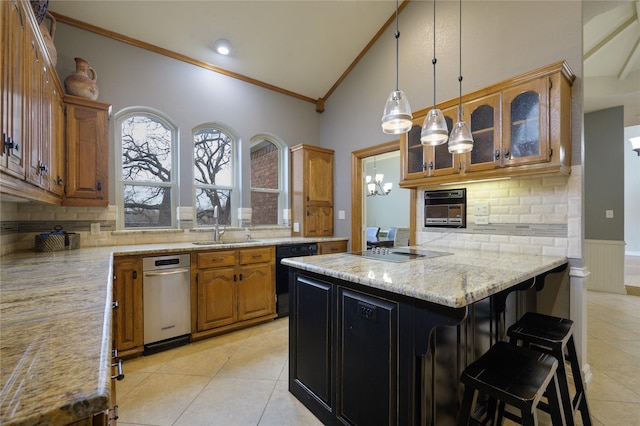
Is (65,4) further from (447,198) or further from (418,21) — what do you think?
(447,198)

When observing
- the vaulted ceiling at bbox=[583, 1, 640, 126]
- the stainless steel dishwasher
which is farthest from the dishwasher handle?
the vaulted ceiling at bbox=[583, 1, 640, 126]

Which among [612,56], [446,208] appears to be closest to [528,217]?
[446,208]

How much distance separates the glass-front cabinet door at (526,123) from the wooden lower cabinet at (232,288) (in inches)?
98.5

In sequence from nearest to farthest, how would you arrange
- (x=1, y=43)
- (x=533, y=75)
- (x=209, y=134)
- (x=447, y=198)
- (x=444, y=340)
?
(x=1, y=43) → (x=444, y=340) → (x=533, y=75) → (x=447, y=198) → (x=209, y=134)

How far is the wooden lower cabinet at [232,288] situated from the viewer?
281 cm

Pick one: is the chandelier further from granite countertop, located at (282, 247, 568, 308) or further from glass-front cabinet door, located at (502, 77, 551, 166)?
granite countertop, located at (282, 247, 568, 308)

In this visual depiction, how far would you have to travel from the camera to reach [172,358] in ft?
8.21

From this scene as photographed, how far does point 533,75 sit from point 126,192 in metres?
3.90

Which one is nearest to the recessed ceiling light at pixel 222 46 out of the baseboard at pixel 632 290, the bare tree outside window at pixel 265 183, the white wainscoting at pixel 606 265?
the bare tree outside window at pixel 265 183

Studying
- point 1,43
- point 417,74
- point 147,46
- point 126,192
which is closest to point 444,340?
point 1,43

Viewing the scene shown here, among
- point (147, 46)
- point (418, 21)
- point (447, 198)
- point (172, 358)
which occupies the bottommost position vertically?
point (172, 358)

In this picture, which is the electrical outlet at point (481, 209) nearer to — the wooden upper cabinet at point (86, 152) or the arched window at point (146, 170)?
the arched window at point (146, 170)

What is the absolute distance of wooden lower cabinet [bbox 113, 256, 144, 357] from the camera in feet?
7.91

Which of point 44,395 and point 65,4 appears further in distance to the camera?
point 65,4
